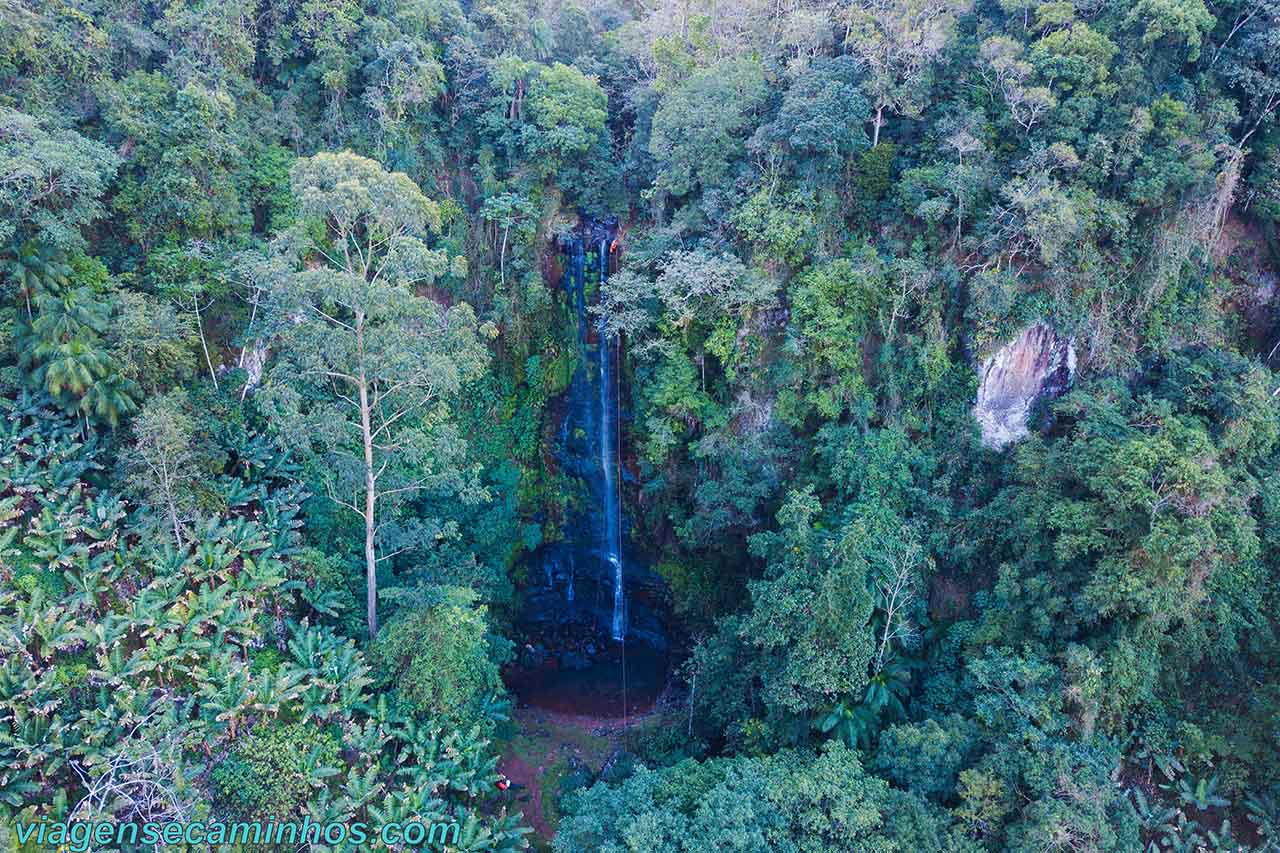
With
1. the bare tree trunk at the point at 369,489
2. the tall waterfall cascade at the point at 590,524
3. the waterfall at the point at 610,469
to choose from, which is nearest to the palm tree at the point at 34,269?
the bare tree trunk at the point at 369,489

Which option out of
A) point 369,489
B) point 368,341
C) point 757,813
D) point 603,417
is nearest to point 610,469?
point 603,417

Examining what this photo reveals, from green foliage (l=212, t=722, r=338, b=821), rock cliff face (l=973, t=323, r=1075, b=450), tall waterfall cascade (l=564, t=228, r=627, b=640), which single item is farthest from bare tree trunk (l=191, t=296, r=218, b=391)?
rock cliff face (l=973, t=323, r=1075, b=450)

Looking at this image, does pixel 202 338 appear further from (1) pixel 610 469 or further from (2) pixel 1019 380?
(2) pixel 1019 380

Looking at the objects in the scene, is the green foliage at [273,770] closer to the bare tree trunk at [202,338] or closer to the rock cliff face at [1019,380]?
the bare tree trunk at [202,338]

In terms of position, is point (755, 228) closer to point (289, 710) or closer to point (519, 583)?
point (519, 583)

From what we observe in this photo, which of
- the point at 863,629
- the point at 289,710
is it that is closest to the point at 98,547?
the point at 289,710

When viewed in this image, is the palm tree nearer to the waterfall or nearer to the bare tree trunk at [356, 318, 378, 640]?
the bare tree trunk at [356, 318, 378, 640]
